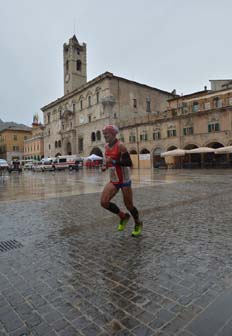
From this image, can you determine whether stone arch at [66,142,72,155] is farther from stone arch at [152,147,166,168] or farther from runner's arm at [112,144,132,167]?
runner's arm at [112,144,132,167]

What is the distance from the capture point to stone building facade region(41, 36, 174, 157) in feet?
145

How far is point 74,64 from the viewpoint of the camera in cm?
5669

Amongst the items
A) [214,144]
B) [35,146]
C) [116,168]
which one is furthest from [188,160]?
[35,146]

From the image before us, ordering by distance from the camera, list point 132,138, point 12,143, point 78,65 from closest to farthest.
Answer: point 132,138 → point 78,65 → point 12,143

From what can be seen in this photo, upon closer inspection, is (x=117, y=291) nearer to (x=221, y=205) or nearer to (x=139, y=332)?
(x=139, y=332)

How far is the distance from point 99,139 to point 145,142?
10.8 meters

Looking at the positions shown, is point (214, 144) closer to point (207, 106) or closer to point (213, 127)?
point (213, 127)

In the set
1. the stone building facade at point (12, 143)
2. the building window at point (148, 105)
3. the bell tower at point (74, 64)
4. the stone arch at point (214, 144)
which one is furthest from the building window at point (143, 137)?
the stone building facade at point (12, 143)

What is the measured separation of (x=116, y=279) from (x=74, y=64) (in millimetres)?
61232

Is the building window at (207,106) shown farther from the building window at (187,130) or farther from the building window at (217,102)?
the building window at (187,130)

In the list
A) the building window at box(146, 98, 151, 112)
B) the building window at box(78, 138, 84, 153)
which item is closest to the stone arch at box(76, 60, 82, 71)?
the building window at box(78, 138, 84, 153)

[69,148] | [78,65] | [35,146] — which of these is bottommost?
[69,148]

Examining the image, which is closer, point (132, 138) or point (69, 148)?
point (132, 138)

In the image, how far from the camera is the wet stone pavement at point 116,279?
6.40ft
